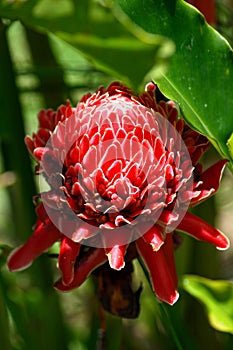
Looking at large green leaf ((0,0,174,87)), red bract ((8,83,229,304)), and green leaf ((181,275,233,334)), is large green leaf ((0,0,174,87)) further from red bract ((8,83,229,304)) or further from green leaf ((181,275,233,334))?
green leaf ((181,275,233,334))

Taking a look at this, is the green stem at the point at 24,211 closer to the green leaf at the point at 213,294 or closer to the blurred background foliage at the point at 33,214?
the blurred background foliage at the point at 33,214

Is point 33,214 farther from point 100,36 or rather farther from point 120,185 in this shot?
point 100,36

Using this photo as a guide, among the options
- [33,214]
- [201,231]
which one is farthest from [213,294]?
[33,214]

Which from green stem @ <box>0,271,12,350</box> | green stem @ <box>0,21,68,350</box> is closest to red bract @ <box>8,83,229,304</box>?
green stem @ <box>0,271,12,350</box>

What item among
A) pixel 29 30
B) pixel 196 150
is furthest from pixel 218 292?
pixel 29 30

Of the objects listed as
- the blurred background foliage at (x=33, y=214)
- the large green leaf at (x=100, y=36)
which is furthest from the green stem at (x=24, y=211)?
the large green leaf at (x=100, y=36)

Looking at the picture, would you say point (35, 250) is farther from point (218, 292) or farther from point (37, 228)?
point (218, 292)
